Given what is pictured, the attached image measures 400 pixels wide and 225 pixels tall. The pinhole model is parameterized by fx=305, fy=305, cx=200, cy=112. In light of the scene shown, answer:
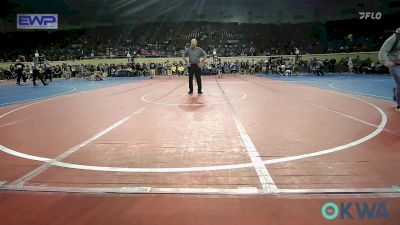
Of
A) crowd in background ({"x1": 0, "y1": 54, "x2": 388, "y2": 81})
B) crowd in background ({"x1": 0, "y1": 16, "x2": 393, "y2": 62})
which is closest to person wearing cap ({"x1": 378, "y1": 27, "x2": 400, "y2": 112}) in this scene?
crowd in background ({"x1": 0, "y1": 54, "x2": 388, "y2": 81})

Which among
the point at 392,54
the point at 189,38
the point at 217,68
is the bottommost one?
the point at 392,54

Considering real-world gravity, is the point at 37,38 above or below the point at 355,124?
above

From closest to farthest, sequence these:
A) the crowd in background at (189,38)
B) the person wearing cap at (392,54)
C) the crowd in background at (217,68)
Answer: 1. the person wearing cap at (392,54)
2. the crowd in background at (217,68)
3. the crowd in background at (189,38)

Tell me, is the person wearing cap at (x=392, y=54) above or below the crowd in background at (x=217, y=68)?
below

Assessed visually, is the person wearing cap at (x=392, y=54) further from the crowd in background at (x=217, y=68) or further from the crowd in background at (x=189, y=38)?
the crowd in background at (x=189, y=38)

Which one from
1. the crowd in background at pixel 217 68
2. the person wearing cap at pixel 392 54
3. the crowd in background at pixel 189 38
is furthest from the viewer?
the crowd in background at pixel 189 38

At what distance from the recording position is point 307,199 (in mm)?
2590

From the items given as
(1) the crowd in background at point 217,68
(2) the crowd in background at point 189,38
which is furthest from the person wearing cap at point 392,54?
(2) the crowd in background at point 189,38

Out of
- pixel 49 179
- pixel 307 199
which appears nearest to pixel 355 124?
pixel 307 199

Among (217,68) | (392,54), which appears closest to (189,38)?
(217,68)

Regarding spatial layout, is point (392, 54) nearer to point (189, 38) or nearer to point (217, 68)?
point (217, 68)

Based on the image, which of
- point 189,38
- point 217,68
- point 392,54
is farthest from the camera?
point 189,38

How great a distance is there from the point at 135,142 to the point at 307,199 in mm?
2732

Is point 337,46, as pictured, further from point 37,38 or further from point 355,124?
point 37,38
